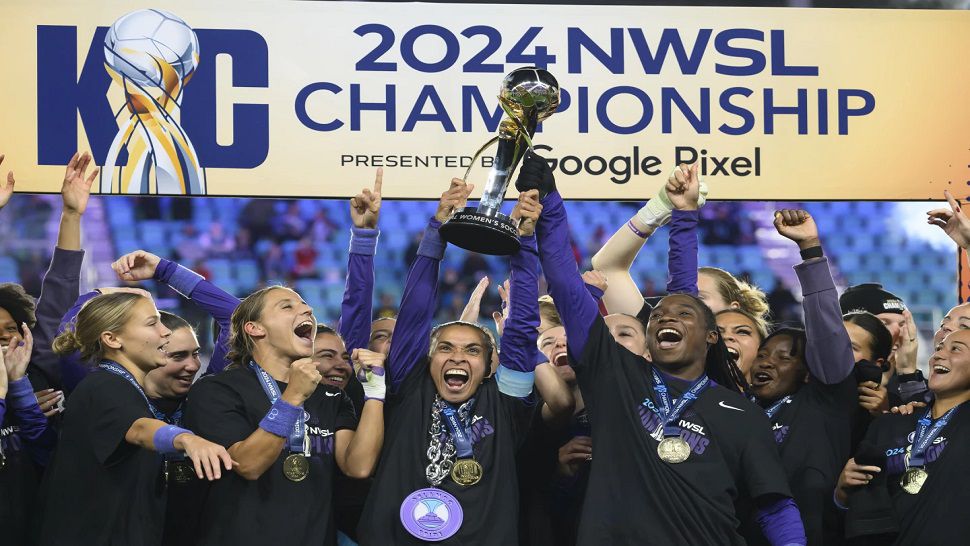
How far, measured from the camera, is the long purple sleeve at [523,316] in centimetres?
398

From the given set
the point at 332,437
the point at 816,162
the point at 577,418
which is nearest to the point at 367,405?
the point at 332,437

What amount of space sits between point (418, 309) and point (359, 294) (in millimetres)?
424

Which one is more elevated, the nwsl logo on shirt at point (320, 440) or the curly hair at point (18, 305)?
the curly hair at point (18, 305)

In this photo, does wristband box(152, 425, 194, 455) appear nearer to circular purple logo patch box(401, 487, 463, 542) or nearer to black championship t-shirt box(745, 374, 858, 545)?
circular purple logo patch box(401, 487, 463, 542)

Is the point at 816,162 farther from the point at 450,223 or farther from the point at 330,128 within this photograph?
the point at 450,223

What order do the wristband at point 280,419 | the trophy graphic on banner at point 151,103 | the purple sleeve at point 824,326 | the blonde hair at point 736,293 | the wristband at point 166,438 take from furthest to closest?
the trophy graphic on banner at point 151,103, the blonde hair at point 736,293, the purple sleeve at point 824,326, the wristband at point 280,419, the wristband at point 166,438

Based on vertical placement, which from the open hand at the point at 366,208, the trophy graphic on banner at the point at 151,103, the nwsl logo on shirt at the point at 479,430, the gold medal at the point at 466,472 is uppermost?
the trophy graphic on banner at the point at 151,103

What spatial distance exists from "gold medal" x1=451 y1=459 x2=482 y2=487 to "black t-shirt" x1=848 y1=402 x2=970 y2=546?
3.89 ft

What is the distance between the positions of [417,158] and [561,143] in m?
0.70

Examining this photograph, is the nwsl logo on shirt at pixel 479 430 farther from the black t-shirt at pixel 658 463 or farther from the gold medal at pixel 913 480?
the gold medal at pixel 913 480

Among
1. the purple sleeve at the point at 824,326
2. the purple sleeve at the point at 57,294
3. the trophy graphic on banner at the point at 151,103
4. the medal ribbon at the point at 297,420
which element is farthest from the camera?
the trophy graphic on banner at the point at 151,103

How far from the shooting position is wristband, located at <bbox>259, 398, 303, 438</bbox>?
12.0 ft

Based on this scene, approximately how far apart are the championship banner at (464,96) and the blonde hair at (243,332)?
202 cm

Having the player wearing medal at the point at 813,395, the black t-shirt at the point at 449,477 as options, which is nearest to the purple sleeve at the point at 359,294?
the black t-shirt at the point at 449,477
